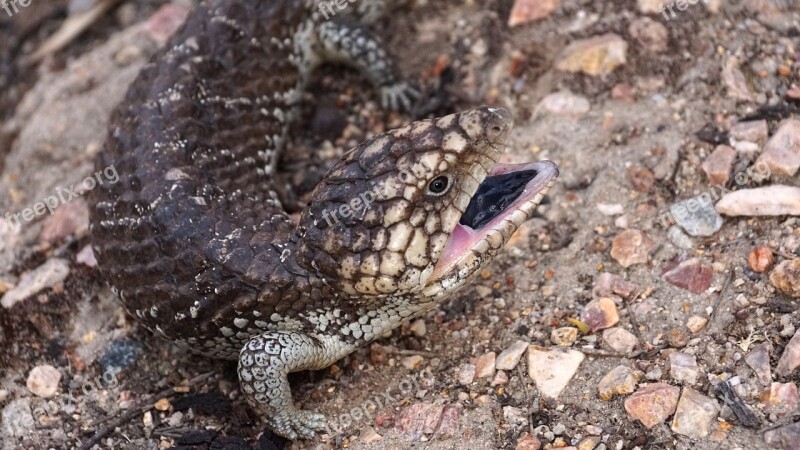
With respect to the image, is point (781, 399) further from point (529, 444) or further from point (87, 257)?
point (87, 257)

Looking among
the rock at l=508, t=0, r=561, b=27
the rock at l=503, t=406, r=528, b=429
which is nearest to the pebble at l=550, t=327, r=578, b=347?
the rock at l=503, t=406, r=528, b=429

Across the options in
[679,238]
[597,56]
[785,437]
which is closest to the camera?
[785,437]

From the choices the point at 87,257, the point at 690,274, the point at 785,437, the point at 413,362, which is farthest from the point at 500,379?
the point at 87,257

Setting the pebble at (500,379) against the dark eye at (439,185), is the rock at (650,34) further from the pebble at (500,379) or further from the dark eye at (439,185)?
the pebble at (500,379)

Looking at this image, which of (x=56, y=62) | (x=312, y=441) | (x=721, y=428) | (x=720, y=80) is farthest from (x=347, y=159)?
(x=56, y=62)

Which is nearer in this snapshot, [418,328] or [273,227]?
[273,227]

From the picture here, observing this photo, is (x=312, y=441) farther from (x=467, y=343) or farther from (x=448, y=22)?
(x=448, y=22)
